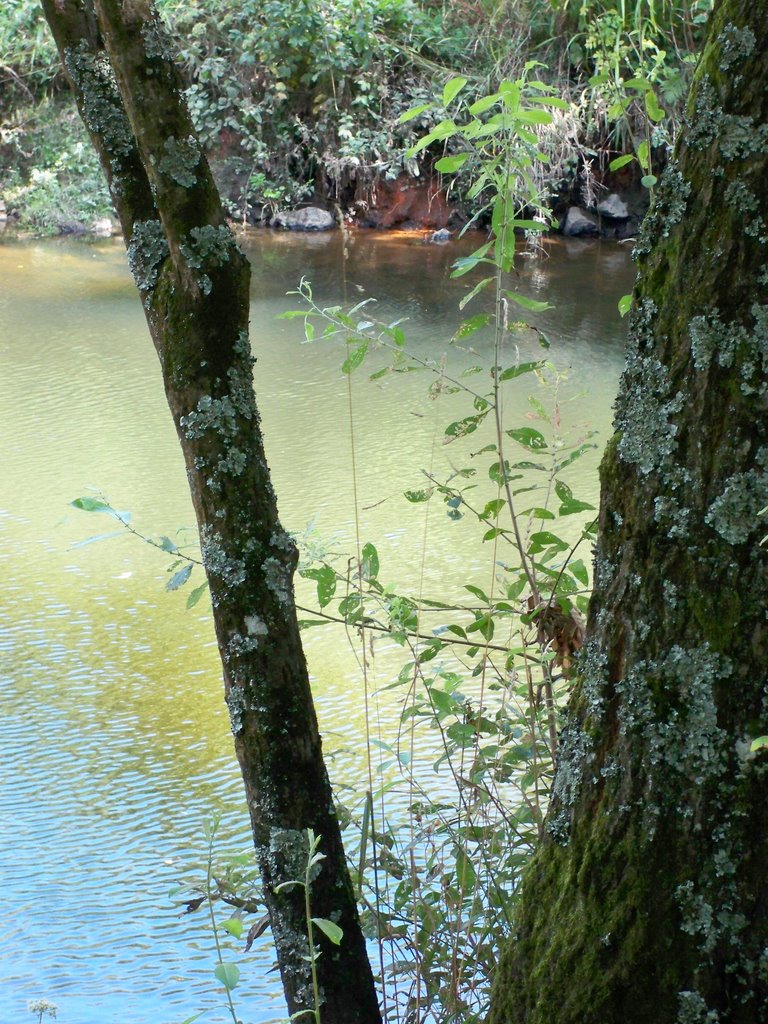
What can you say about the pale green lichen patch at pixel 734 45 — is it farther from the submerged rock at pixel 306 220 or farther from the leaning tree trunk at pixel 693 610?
the submerged rock at pixel 306 220

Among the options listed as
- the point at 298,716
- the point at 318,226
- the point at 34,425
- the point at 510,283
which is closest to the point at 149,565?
the point at 34,425

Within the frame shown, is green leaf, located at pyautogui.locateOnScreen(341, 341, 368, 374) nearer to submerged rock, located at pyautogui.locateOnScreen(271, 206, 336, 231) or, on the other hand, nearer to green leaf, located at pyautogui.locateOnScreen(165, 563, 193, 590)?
green leaf, located at pyautogui.locateOnScreen(165, 563, 193, 590)

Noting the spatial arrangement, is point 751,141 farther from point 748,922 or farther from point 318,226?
point 318,226

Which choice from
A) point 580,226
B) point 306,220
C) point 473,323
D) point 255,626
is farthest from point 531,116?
point 306,220

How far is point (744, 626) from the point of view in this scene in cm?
80

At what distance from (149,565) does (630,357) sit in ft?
7.98

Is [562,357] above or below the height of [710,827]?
above

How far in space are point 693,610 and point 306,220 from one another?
8.30 meters

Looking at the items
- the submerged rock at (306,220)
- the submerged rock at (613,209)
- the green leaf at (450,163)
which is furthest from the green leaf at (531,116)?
the submerged rock at (306,220)

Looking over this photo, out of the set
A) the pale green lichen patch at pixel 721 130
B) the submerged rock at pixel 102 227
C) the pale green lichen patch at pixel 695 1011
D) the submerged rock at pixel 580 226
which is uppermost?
the submerged rock at pixel 102 227

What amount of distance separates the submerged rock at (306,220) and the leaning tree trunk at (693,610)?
811 cm

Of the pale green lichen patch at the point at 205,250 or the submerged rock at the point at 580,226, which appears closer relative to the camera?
the pale green lichen patch at the point at 205,250

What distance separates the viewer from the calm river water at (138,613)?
5.98 feet

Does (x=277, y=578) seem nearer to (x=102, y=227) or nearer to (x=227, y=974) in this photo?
(x=227, y=974)
